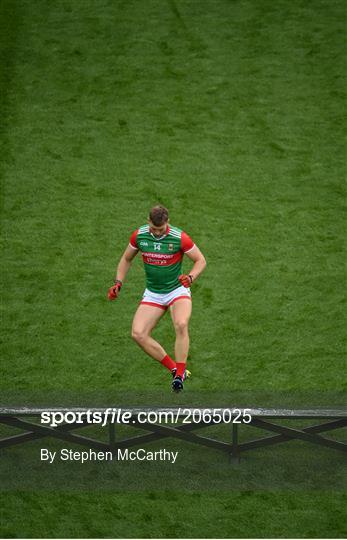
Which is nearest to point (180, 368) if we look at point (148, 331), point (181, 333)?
point (181, 333)

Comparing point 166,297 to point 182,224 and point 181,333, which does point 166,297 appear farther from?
point 182,224

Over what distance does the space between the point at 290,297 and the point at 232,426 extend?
3.05m

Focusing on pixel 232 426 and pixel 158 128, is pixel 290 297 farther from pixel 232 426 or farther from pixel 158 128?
pixel 158 128

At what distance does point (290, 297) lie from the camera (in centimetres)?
1427

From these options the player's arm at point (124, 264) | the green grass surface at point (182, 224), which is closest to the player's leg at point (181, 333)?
the player's arm at point (124, 264)

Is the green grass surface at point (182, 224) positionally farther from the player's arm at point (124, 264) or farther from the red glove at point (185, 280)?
the red glove at point (185, 280)

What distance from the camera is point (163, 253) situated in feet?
36.5

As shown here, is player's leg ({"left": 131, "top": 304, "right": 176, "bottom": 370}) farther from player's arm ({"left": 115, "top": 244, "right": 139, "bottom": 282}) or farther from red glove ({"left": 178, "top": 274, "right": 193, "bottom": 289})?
red glove ({"left": 178, "top": 274, "right": 193, "bottom": 289})

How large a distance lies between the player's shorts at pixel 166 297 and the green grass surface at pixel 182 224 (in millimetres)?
1624

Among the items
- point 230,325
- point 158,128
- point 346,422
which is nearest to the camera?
point 346,422

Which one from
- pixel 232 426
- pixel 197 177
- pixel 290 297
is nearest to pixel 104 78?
pixel 197 177

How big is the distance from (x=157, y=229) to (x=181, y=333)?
3.50 ft

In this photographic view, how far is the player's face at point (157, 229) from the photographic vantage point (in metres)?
10.9

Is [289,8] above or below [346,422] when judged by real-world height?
above
